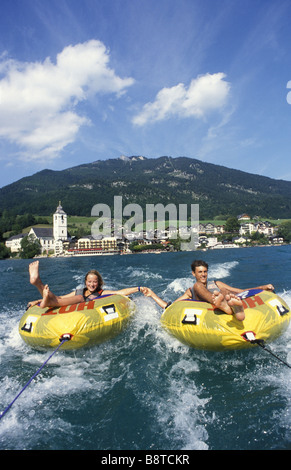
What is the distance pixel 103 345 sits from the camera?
5543 millimetres

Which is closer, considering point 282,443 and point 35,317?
point 282,443

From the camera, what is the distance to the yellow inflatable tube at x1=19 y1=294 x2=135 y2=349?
16.2ft

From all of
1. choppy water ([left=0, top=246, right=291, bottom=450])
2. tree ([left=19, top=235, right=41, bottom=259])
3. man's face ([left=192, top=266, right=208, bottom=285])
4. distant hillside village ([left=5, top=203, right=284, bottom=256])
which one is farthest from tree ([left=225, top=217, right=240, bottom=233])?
man's face ([left=192, top=266, right=208, bottom=285])

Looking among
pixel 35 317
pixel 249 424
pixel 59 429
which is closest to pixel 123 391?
pixel 59 429

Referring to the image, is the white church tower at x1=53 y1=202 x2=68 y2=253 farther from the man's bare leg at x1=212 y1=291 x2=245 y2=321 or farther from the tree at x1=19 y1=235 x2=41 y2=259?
the man's bare leg at x1=212 y1=291 x2=245 y2=321

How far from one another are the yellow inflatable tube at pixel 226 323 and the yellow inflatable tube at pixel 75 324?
130 centimetres

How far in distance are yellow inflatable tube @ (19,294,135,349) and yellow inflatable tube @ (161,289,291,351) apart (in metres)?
1.30

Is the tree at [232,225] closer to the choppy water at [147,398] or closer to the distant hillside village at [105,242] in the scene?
the distant hillside village at [105,242]

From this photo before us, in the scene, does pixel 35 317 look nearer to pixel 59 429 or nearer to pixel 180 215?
pixel 59 429

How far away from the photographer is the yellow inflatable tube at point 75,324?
4.95 m

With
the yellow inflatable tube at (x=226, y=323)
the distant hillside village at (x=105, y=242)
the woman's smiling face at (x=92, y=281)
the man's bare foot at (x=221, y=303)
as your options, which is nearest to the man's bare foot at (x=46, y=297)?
the woman's smiling face at (x=92, y=281)

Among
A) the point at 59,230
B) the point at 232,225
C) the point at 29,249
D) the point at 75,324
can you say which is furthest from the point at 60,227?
the point at 75,324

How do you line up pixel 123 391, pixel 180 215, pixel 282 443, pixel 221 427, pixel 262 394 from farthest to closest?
1. pixel 180 215
2. pixel 123 391
3. pixel 262 394
4. pixel 221 427
5. pixel 282 443

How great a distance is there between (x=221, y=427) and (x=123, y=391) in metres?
1.58
